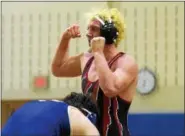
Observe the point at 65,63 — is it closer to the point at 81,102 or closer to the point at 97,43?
the point at 97,43

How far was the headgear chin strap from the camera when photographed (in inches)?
90.2

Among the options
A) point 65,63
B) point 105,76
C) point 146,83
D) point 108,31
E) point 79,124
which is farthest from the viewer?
point 146,83

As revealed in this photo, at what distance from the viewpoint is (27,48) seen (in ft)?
14.4

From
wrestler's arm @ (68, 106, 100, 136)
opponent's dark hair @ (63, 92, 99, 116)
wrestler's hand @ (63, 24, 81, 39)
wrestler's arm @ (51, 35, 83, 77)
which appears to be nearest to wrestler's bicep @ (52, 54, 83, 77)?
wrestler's arm @ (51, 35, 83, 77)

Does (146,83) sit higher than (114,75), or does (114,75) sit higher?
(114,75)

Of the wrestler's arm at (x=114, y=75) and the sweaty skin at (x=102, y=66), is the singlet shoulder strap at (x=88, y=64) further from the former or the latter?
the wrestler's arm at (x=114, y=75)

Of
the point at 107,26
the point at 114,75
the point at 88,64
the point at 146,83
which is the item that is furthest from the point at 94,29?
the point at 146,83

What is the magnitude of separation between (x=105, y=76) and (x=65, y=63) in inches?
18.1

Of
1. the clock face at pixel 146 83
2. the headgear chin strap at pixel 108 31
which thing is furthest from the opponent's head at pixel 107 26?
the clock face at pixel 146 83

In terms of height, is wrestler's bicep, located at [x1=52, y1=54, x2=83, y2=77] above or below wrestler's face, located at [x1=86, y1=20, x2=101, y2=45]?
below

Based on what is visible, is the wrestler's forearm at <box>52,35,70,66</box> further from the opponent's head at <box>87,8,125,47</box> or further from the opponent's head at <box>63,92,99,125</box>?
the opponent's head at <box>63,92,99,125</box>

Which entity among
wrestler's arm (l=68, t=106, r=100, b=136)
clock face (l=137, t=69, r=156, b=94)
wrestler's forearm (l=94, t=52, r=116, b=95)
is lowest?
clock face (l=137, t=69, r=156, b=94)

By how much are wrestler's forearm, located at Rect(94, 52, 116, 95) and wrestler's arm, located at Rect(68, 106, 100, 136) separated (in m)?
0.43

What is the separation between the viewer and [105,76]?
2.13 metres
